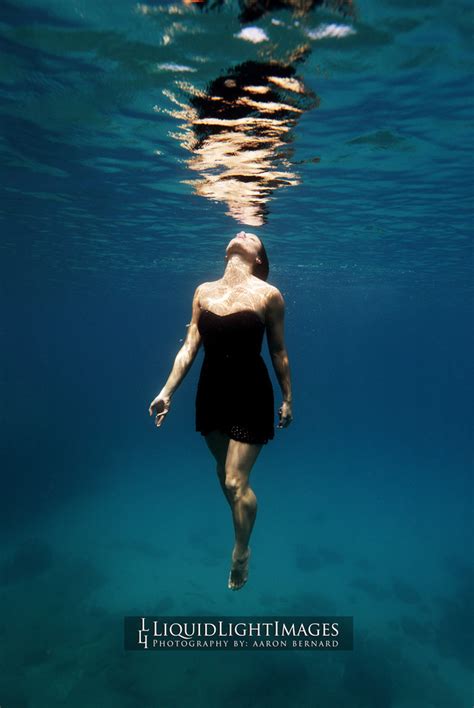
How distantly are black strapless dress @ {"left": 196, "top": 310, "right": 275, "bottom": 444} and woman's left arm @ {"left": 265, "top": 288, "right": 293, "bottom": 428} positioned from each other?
0.52ft

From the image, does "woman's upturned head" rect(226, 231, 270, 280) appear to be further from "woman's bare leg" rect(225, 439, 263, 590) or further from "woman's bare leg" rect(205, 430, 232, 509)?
"woman's bare leg" rect(225, 439, 263, 590)

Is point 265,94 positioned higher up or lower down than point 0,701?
higher up

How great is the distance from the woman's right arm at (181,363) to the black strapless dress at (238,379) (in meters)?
0.36

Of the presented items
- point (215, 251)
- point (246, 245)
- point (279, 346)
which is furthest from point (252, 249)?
point (215, 251)

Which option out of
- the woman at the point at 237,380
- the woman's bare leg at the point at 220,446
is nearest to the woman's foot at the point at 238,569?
the woman at the point at 237,380

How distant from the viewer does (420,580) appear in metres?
18.4

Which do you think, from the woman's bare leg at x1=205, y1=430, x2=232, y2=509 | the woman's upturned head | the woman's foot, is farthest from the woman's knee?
the woman's upturned head

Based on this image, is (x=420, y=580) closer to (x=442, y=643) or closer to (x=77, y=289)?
(x=442, y=643)

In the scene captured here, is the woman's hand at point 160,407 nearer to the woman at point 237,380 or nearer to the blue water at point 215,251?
the woman at point 237,380

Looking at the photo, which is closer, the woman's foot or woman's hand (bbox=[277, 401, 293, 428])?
woman's hand (bbox=[277, 401, 293, 428])

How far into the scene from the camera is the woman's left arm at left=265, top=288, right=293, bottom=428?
14.0 ft

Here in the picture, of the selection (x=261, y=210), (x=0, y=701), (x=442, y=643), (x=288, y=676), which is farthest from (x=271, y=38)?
(x=442, y=643)

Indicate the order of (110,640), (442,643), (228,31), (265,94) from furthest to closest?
(442,643) < (110,640) < (265,94) < (228,31)

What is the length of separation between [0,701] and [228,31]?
50.9ft
